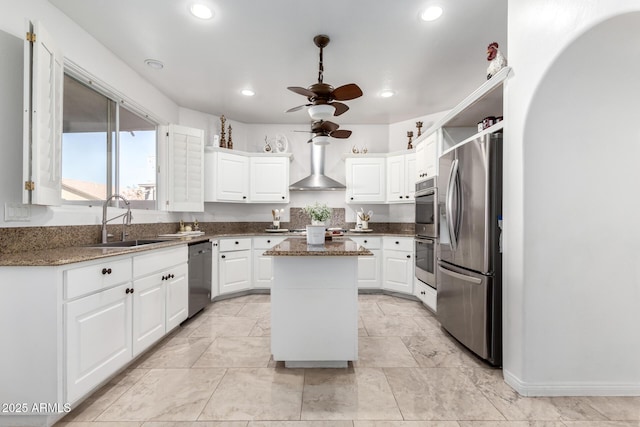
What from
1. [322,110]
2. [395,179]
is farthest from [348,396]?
[395,179]

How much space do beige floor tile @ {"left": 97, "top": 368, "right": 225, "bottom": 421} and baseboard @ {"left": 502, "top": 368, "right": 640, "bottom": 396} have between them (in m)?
2.09

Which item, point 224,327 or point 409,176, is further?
point 409,176

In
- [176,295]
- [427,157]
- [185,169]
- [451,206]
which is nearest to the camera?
[451,206]

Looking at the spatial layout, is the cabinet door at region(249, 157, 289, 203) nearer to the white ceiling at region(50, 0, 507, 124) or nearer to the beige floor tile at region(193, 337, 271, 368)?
the white ceiling at region(50, 0, 507, 124)

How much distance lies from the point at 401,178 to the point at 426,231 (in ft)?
3.82

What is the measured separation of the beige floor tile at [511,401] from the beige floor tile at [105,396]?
239 centimetres

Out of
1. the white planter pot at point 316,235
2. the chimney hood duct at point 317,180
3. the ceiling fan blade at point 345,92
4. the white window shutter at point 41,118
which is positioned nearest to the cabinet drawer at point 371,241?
the chimney hood duct at point 317,180

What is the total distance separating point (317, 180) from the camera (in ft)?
15.3

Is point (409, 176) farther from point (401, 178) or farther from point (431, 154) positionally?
point (431, 154)

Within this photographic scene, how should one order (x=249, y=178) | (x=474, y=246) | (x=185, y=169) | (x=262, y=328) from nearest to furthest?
(x=474, y=246) < (x=262, y=328) < (x=185, y=169) < (x=249, y=178)

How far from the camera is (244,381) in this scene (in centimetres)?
202

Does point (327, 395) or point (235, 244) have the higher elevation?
point (235, 244)

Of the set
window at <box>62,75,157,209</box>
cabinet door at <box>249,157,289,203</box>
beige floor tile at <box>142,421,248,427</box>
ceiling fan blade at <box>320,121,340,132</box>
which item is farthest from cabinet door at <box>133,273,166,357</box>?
cabinet door at <box>249,157,289,203</box>

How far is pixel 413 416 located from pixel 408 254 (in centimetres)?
251
